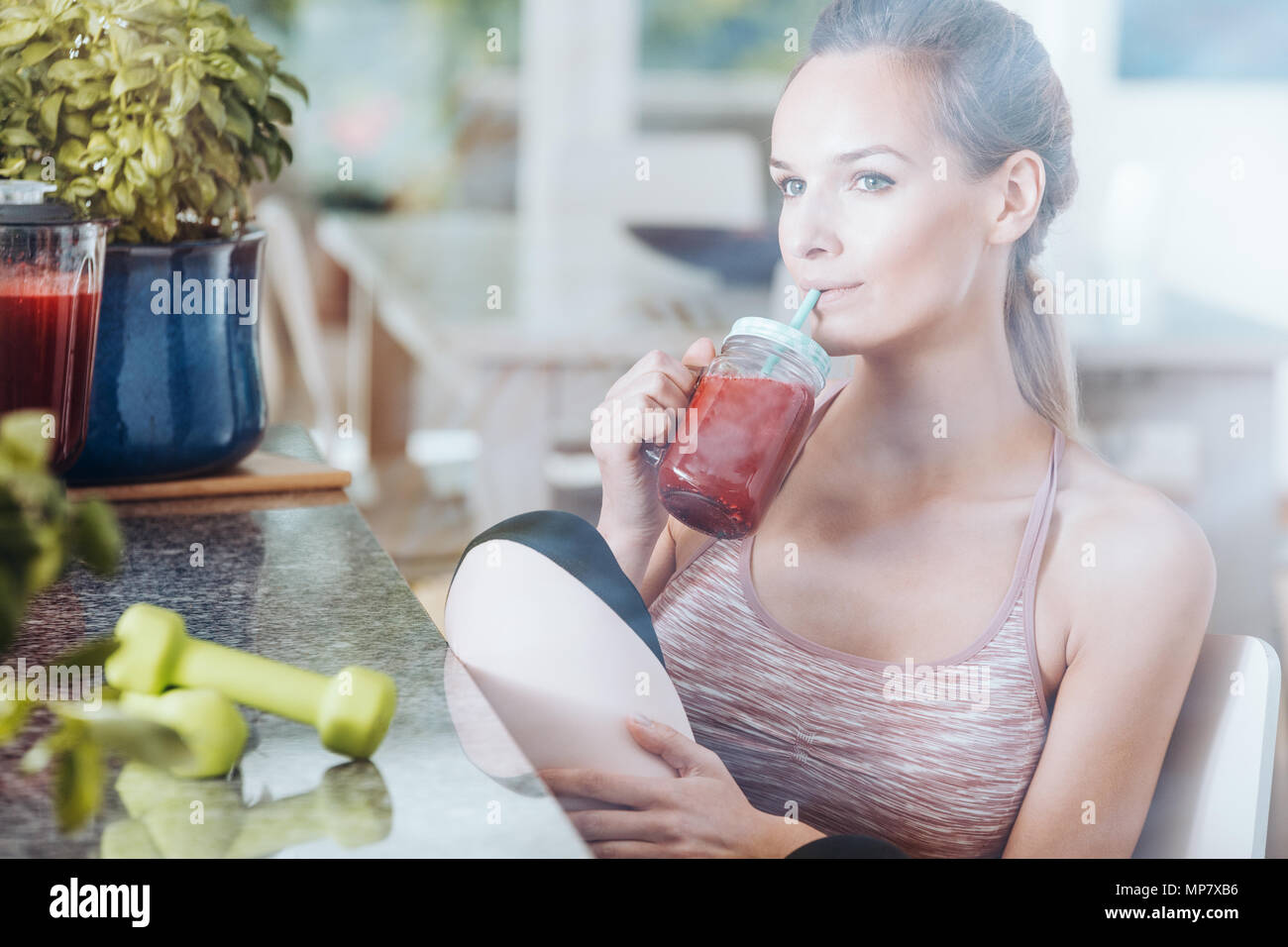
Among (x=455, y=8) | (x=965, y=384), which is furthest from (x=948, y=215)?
(x=455, y=8)

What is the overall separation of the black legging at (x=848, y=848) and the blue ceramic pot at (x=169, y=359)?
0.59m

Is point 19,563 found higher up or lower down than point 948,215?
lower down

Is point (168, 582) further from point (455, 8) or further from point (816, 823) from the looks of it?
point (455, 8)

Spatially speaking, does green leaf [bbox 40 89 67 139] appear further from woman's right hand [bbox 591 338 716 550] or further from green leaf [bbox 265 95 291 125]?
woman's right hand [bbox 591 338 716 550]

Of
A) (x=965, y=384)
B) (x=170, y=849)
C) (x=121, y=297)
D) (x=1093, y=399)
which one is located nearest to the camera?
(x=170, y=849)

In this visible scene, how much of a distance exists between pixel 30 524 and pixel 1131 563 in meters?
0.63

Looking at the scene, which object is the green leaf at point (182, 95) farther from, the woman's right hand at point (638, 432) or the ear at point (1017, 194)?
the ear at point (1017, 194)

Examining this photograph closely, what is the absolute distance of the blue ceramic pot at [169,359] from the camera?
982mm

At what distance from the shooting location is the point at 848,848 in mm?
740

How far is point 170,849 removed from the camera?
0.54m

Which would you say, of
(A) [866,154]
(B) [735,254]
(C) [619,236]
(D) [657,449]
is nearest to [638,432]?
(D) [657,449]

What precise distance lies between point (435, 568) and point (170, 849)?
4.55 feet

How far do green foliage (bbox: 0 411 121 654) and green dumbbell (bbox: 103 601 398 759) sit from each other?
0.16 meters
